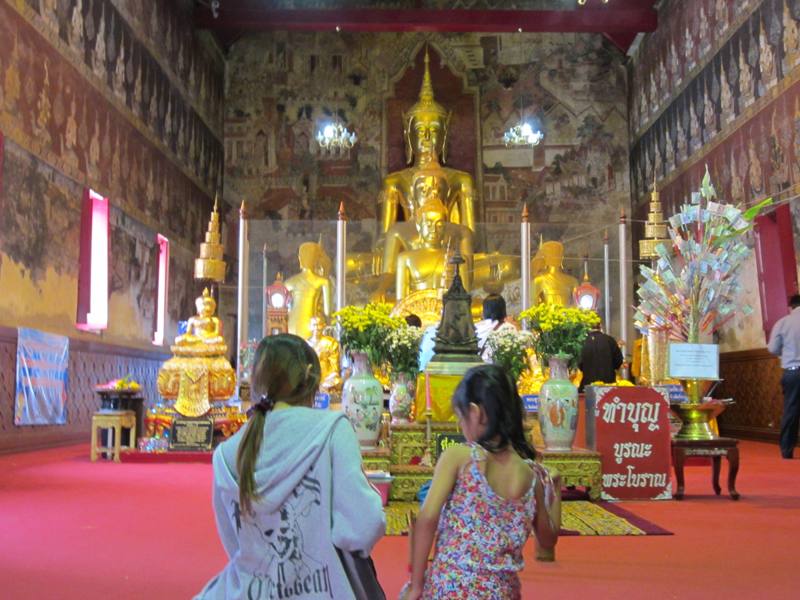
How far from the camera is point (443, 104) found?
17766 mm

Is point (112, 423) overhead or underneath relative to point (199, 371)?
underneath

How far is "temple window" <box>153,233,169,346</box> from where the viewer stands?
1380 centimetres

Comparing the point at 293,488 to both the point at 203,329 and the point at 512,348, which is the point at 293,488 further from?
the point at 203,329

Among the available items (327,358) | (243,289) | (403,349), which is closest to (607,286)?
(327,358)

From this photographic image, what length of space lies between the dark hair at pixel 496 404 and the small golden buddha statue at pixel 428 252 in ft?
37.1

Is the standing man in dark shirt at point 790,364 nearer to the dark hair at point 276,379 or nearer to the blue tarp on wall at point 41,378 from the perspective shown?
the blue tarp on wall at point 41,378

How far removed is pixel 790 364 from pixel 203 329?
533cm

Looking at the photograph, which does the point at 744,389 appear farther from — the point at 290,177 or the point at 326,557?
the point at 326,557

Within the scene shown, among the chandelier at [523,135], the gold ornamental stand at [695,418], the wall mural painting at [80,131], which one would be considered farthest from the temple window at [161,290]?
the gold ornamental stand at [695,418]

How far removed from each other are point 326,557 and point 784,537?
3.03 meters

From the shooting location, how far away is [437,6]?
56.3 feet

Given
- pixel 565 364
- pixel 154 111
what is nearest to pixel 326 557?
pixel 565 364

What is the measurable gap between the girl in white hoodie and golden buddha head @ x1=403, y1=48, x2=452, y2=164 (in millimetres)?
14982

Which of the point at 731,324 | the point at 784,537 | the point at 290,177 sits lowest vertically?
the point at 784,537
